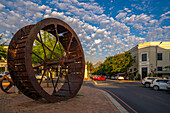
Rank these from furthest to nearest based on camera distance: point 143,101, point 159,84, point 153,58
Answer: point 153,58
point 159,84
point 143,101

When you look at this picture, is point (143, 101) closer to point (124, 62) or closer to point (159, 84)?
point (159, 84)

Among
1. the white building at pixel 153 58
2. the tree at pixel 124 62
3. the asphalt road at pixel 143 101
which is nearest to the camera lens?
the asphalt road at pixel 143 101

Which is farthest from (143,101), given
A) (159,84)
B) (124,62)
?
(124,62)

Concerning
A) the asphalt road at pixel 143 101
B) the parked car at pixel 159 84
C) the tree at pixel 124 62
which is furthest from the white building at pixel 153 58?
the asphalt road at pixel 143 101

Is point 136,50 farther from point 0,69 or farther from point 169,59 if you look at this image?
point 0,69

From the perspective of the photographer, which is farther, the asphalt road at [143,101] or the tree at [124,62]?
the tree at [124,62]

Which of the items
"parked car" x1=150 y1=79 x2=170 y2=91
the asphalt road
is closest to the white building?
"parked car" x1=150 y1=79 x2=170 y2=91

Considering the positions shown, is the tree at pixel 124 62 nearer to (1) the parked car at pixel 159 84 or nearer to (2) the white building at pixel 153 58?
(2) the white building at pixel 153 58

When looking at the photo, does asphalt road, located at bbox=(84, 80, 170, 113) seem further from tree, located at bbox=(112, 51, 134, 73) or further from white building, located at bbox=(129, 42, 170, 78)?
white building, located at bbox=(129, 42, 170, 78)

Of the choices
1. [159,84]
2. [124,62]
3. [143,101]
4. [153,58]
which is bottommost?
[143,101]

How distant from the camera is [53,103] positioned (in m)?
8.70

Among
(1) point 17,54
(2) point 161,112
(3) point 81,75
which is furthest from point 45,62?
(2) point 161,112

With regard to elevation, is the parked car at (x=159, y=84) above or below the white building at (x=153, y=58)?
below

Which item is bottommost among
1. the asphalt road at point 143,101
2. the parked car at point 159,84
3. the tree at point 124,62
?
the asphalt road at point 143,101
